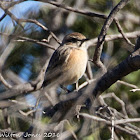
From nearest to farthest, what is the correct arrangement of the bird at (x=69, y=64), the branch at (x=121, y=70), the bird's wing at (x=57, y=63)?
the branch at (x=121, y=70) < the bird at (x=69, y=64) < the bird's wing at (x=57, y=63)

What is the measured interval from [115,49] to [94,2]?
1423 mm

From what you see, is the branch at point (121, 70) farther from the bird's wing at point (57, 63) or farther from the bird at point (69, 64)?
the bird's wing at point (57, 63)

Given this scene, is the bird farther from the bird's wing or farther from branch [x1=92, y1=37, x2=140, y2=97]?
branch [x1=92, y1=37, x2=140, y2=97]

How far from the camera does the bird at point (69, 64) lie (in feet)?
18.5

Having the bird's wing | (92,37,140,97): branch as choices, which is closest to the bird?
the bird's wing

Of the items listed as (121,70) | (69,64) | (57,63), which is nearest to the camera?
(121,70)

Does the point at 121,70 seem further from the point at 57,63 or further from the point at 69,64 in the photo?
the point at 57,63

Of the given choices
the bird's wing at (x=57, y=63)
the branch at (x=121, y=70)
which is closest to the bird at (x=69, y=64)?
the bird's wing at (x=57, y=63)

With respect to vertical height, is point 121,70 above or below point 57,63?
above

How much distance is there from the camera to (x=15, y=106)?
12.9 feet

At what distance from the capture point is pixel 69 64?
19.0ft

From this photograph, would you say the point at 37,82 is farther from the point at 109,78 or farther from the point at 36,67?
the point at 109,78

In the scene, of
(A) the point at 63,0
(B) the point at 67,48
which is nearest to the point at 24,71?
(B) the point at 67,48

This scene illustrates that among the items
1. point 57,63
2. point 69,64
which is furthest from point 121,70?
point 57,63
